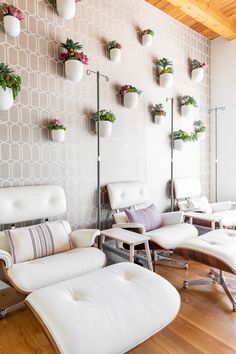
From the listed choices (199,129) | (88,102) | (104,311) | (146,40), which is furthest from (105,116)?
(104,311)

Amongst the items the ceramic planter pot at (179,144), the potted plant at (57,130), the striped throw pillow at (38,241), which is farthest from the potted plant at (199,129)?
the striped throw pillow at (38,241)

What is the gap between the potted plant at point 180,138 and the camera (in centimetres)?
326

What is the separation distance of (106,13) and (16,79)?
1.46 m

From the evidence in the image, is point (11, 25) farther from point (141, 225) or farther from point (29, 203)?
point (141, 225)

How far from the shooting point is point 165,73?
3.05m

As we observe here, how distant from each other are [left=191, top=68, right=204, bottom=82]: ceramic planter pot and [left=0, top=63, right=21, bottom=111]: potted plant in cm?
255

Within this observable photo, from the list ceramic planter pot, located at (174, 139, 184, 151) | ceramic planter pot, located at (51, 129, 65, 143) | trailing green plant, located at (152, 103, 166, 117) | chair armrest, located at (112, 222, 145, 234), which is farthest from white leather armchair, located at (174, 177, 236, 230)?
ceramic planter pot, located at (51, 129, 65, 143)

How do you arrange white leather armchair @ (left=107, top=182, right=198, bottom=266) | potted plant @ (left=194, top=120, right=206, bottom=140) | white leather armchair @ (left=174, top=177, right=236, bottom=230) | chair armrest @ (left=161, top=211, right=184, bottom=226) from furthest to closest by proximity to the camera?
potted plant @ (left=194, top=120, right=206, bottom=140)
white leather armchair @ (left=174, top=177, right=236, bottom=230)
chair armrest @ (left=161, top=211, right=184, bottom=226)
white leather armchair @ (left=107, top=182, right=198, bottom=266)

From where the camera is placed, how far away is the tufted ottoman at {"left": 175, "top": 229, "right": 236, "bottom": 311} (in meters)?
1.67

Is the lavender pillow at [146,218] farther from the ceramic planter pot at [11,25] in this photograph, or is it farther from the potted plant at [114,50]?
the ceramic planter pot at [11,25]

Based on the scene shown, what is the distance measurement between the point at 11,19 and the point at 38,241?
174 cm

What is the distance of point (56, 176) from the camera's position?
2.35 metres

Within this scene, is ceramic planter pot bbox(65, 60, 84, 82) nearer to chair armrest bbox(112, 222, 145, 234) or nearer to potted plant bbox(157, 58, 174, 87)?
potted plant bbox(157, 58, 174, 87)

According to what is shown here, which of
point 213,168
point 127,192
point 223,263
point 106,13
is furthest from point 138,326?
point 213,168
